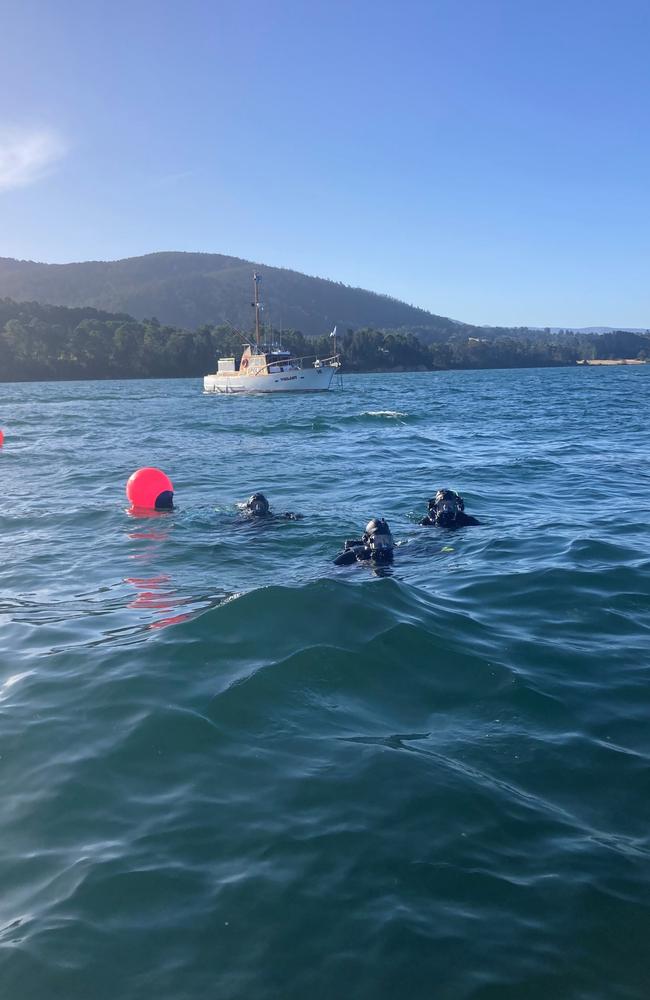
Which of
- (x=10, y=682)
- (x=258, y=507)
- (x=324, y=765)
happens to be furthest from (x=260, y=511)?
(x=324, y=765)

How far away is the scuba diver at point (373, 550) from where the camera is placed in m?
9.80

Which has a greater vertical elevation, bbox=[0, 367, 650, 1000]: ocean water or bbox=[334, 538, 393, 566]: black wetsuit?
bbox=[334, 538, 393, 566]: black wetsuit

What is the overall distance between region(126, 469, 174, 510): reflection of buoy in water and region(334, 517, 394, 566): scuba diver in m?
5.06

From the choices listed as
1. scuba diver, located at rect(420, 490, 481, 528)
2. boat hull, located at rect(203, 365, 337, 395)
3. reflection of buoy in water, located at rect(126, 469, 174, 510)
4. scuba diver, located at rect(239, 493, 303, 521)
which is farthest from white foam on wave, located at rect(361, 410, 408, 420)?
boat hull, located at rect(203, 365, 337, 395)

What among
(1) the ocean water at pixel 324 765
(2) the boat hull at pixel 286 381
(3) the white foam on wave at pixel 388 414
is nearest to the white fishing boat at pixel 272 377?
(2) the boat hull at pixel 286 381

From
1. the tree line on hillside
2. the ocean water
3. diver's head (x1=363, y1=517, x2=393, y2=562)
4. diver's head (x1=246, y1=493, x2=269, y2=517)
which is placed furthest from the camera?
the tree line on hillside

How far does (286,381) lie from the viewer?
65.4 m

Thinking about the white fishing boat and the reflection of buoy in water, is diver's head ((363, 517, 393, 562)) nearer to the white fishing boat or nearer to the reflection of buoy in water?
the reflection of buoy in water

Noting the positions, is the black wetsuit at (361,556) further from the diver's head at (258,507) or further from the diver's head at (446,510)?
the diver's head at (258,507)

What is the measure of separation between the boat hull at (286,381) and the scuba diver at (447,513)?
53735 mm

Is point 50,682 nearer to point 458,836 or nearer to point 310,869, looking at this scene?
point 310,869

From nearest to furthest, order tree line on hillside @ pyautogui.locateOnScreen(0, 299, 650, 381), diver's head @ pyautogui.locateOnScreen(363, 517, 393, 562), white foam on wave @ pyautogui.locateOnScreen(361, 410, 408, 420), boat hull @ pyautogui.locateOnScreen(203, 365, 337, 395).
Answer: diver's head @ pyautogui.locateOnScreen(363, 517, 393, 562)
white foam on wave @ pyautogui.locateOnScreen(361, 410, 408, 420)
boat hull @ pyautogui.locateOnScreen(203, 365, 337, 395)
tree line on hillside @ pyautogui.locateOnScreen(0, 299, 650, 381)

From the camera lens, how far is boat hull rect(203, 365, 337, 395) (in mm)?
65250

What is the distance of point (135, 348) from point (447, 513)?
4327 inches
